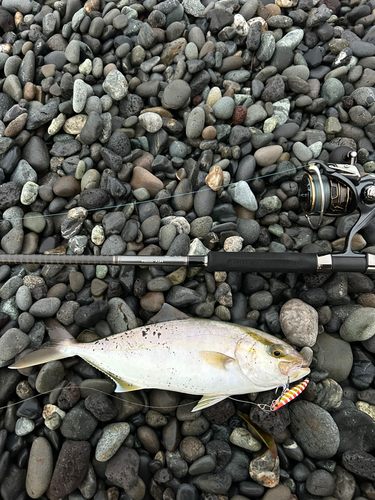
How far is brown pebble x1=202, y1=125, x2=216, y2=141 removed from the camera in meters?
3.01

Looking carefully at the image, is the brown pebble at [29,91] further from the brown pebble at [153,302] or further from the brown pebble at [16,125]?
the brown pebble at [153,302]

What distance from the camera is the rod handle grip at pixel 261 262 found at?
2.46 metres

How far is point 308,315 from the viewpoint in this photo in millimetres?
2537

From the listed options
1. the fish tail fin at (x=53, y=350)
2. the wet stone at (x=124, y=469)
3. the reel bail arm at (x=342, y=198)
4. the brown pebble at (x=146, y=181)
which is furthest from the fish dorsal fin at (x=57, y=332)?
the reel bail arm at (x=342, y=198)

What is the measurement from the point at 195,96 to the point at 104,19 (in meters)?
1.23

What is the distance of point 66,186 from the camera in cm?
291

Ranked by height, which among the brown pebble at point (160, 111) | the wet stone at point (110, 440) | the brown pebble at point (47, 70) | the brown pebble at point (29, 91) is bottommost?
the wet stone at point (110, 440)

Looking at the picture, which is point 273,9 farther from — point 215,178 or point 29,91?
point 29,91

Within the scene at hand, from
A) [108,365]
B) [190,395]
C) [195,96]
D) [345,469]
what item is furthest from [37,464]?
[195,96]

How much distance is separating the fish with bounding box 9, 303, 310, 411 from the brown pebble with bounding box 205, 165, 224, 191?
120 centimetres

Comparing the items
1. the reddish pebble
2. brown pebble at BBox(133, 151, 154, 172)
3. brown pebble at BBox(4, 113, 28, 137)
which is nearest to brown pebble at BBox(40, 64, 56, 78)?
brown pebble at BBox(4, 113, 28, 137)

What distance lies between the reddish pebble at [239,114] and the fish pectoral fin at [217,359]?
216 centimetres

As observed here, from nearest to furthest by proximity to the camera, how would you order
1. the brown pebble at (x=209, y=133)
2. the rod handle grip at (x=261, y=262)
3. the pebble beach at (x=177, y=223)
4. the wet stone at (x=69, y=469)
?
the wet stone at (x=69, y=469), the pebble beach at (x=177, y=223), the rod handle grip at (x=261, y=262), the brown pebble at (x=209, y=133)

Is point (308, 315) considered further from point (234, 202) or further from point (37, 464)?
point (37, 464)
